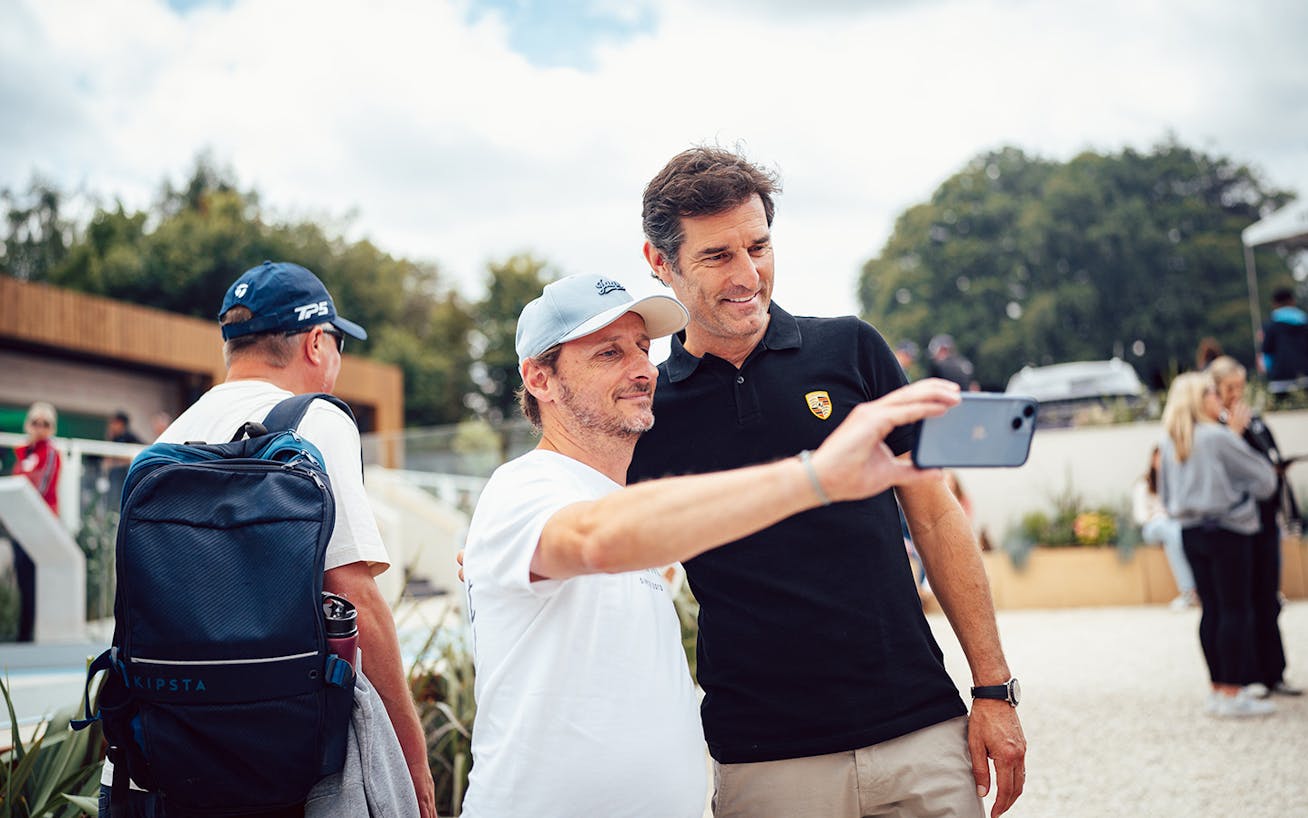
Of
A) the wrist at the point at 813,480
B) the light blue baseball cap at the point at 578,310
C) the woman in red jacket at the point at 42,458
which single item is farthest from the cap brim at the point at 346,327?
the woman in red jacket at the point at 42,458

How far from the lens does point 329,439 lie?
97.1 inches

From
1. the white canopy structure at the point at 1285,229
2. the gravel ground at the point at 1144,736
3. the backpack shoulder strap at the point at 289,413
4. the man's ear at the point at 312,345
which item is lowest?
the gravel ground at the point at 1144,736

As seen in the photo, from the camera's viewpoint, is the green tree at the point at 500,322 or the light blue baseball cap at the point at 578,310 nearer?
the light blue baseball cap at the point at 578,310

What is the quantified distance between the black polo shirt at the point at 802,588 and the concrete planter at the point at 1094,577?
1164cm

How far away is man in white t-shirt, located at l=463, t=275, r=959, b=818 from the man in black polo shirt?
429 millimetres

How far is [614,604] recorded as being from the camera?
1789 mm

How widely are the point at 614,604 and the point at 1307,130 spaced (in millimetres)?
65728

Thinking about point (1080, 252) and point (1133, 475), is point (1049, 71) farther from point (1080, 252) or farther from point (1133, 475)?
point (1133, 475)

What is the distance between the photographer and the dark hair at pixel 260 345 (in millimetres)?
2746

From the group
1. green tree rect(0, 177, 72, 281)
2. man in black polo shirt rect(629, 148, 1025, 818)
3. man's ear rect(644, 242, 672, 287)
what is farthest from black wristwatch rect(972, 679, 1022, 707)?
green tree rect(0, 177, 72, 281)

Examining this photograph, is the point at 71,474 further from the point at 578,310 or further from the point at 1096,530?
the point at 1096,530

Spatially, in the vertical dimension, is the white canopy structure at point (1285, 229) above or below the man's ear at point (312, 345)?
above

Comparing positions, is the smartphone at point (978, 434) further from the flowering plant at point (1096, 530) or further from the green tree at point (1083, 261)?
the green tree at point (1083, 261)

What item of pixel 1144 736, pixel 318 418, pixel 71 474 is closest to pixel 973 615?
pixel 318 418
